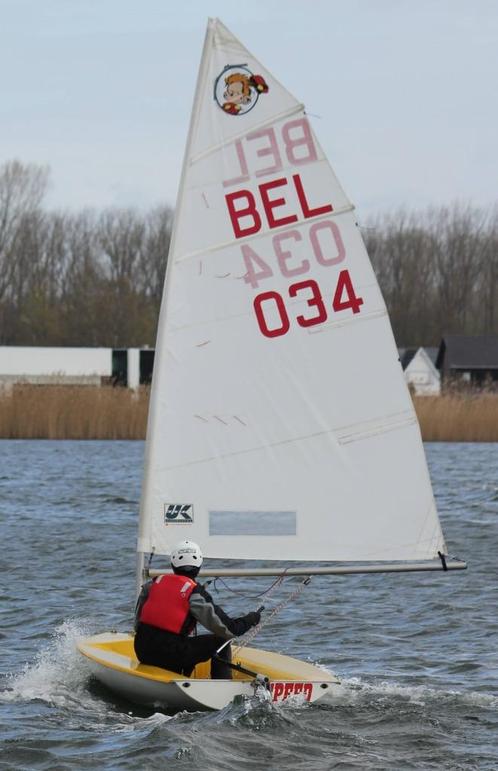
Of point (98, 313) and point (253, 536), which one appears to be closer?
point (253, 536)

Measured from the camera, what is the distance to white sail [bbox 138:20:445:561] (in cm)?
893

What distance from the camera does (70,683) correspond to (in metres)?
9.71

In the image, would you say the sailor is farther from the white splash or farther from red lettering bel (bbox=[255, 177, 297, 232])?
red lettering bel (bbox=[255, 177, 297, 232])

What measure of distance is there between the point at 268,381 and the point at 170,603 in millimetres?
1623

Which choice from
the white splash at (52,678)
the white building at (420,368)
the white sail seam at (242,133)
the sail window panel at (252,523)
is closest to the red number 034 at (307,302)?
the white sail seam at (242,133)

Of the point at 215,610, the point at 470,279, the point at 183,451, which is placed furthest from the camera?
the point at 470,279

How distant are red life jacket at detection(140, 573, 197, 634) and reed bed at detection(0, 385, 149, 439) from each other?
2320 cm

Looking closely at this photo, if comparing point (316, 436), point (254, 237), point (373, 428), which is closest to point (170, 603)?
point (316, 436)

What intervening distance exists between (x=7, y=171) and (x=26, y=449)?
46.0m

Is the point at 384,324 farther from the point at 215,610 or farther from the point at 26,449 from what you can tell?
the point at 26,449

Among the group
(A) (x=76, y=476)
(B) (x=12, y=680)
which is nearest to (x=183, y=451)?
(B) (x=12, y=680)

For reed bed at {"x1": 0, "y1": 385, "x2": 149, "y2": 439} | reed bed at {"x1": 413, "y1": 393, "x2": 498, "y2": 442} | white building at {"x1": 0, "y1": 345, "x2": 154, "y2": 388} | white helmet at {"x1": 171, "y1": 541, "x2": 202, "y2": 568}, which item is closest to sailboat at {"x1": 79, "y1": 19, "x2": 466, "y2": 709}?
white helmet at {"x1": 171, "y1": 541, "x2": 202, "y2": 568}

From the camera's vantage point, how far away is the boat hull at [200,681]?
847 centimetres

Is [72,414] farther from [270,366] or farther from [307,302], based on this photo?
[307,302]
